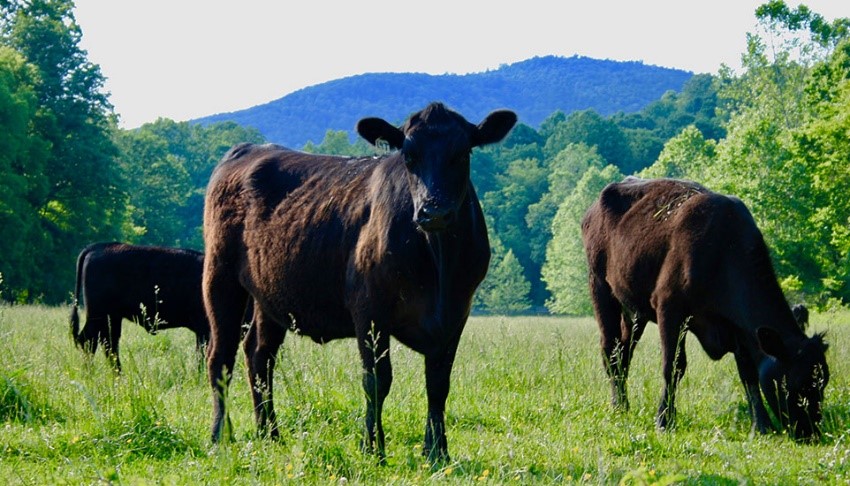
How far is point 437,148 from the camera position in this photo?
6082 mm

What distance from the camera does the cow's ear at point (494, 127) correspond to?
21.6ft

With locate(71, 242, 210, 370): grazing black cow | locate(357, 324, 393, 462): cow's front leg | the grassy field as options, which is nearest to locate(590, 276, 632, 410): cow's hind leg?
the grassy field

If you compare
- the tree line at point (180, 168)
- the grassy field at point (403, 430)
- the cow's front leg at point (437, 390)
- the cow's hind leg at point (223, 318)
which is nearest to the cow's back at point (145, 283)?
the grassy field at point (403, 430)

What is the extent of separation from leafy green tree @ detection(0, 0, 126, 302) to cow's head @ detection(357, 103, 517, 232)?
113 feet

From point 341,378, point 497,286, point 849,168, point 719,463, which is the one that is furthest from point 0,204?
point 497,286

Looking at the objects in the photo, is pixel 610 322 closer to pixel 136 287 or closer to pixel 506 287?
pixel 136 287

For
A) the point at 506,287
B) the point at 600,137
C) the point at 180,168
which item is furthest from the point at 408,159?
the point at 600,137

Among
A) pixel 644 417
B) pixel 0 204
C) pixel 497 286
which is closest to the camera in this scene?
pixel 644 417

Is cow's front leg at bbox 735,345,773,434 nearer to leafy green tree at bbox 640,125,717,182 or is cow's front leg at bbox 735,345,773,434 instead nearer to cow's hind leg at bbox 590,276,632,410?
cow's hind leg at bbox 590,276,632,410

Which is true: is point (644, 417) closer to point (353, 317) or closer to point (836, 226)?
point (353, 317)

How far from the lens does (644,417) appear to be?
8258 millimetres

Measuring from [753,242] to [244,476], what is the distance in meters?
5.42

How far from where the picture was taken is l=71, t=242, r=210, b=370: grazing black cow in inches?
478

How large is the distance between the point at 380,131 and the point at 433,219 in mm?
1399
